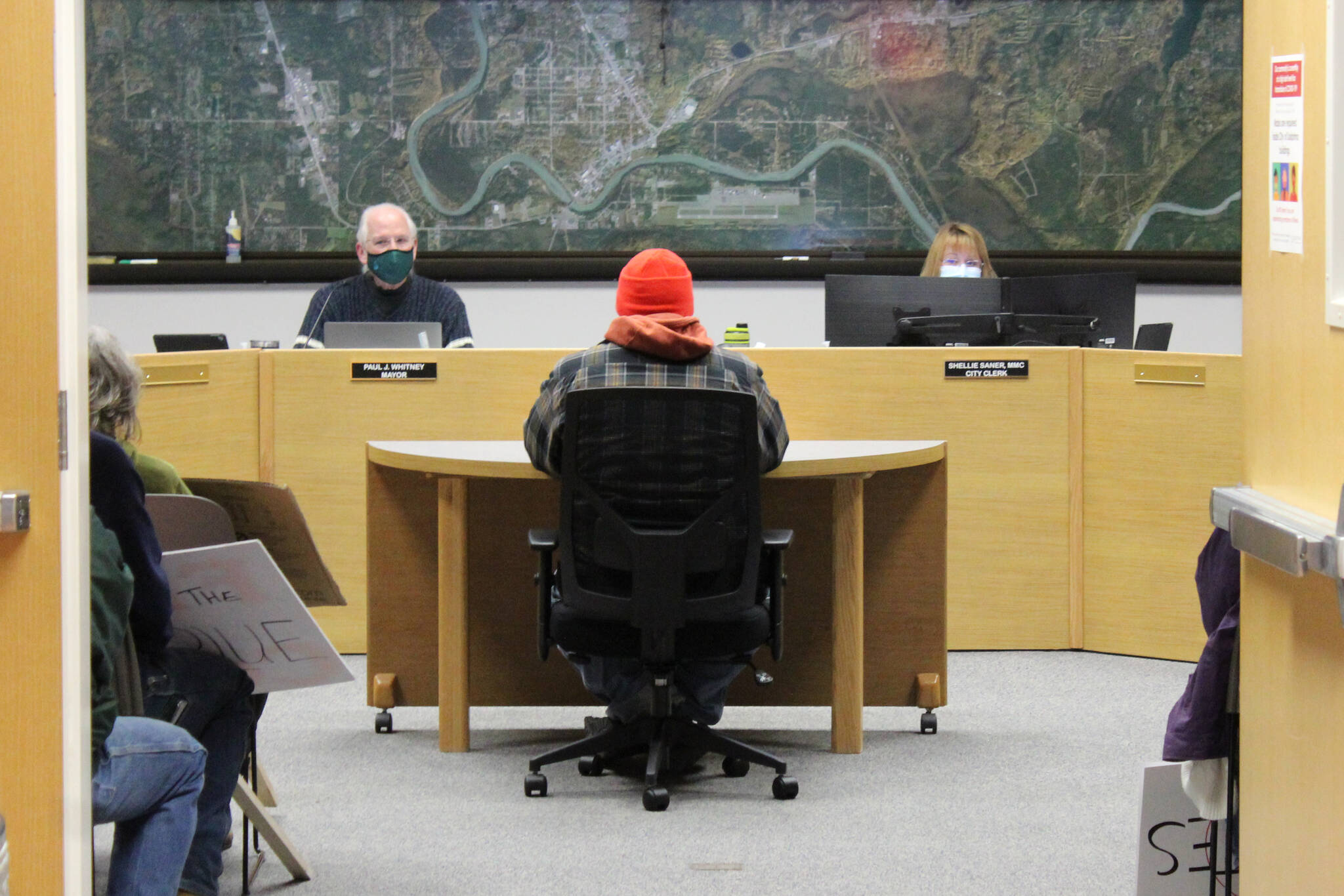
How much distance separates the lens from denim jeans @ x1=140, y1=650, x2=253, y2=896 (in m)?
2.39

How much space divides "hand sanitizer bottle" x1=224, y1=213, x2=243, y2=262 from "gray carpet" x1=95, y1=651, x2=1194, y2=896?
2758 millimetres

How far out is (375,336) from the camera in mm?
4332

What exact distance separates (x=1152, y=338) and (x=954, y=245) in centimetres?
99

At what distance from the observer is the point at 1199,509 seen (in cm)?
424

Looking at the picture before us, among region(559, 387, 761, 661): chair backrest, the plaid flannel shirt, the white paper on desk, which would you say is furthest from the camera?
the plaid flannel shirt

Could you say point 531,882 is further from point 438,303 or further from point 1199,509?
point 438,303

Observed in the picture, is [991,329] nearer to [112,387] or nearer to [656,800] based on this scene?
[656,800]

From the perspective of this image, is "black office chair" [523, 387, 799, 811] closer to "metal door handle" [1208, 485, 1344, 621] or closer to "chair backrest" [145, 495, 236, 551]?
"chair backrest" [145, 495, 236, 551]

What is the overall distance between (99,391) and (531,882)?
3.76ft

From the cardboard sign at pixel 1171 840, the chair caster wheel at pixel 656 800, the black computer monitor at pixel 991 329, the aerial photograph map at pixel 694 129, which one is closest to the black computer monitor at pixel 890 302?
the black computer monitor at pixel 991 329

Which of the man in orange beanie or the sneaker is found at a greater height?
the man in orange beanie

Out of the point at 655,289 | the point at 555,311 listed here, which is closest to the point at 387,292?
the point at 555,311

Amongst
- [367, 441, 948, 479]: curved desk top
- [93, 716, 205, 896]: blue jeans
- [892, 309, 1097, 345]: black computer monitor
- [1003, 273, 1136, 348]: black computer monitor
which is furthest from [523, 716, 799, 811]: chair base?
[1003, 273, 1136, 348]: black computer monitor

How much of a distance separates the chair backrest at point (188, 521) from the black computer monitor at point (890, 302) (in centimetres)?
246
